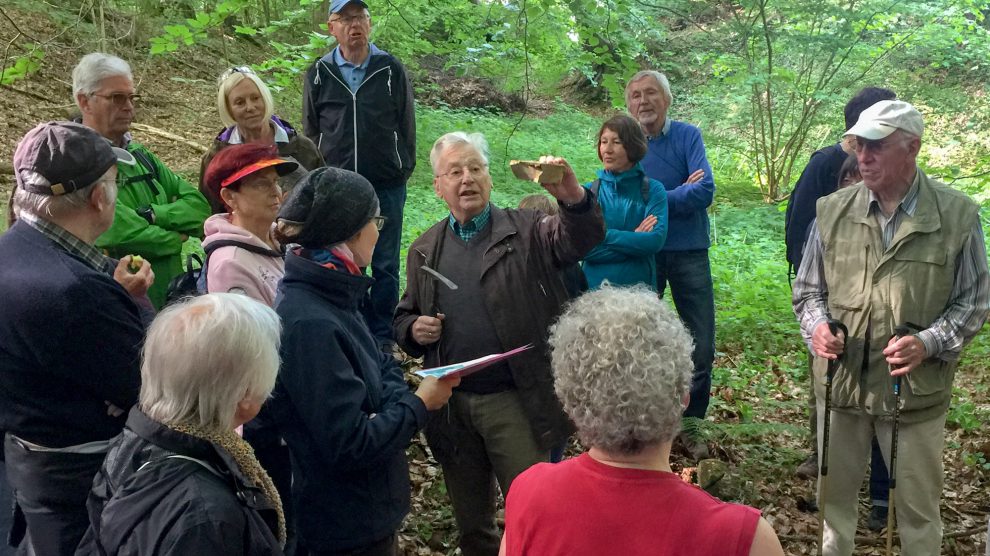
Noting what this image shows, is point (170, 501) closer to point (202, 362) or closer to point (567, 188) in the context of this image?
point (202, 362)

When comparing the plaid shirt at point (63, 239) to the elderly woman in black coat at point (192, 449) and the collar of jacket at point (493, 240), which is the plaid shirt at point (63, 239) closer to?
the elderly woman in black coat at point (192, 449)

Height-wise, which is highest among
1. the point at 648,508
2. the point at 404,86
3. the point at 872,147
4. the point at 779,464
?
the point at 404,86

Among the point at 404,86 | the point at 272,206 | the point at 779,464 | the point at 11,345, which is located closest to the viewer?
the point at 11,345

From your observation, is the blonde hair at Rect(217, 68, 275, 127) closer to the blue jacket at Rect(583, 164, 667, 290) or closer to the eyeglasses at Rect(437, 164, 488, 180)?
the eyeglasses at Rect(437, 164, 488, 180)

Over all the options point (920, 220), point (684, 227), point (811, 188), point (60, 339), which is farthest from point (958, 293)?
point (60, 339)

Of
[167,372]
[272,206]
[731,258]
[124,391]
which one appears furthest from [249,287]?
[731,258]

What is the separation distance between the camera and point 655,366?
1.77 metres

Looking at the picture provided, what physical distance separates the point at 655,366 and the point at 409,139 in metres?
4.37

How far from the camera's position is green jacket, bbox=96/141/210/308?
378 cm

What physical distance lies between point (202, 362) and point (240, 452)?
0.93 ft

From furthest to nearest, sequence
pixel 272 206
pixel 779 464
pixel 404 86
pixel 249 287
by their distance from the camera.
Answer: pixel 404 86 < pixel 779 464 < pixel 272 206 < pixel 249 287

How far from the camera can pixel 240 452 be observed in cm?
197

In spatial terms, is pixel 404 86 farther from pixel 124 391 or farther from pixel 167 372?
pixel 167 372

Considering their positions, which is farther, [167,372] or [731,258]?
[731,258]
